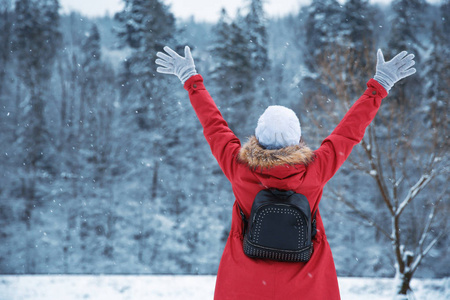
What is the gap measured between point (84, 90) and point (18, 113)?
2.91 metres

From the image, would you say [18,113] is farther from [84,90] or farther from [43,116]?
[84,90]

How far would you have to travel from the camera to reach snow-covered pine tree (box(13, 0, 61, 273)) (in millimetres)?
13883

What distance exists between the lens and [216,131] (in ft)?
4.72

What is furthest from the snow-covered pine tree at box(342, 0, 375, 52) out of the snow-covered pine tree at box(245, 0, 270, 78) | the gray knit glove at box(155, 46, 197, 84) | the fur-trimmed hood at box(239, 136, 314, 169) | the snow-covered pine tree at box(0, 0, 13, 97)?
the snow-covered pine tree at box(0, 0, 13, 97)

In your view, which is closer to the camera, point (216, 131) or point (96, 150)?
point (216, 131)

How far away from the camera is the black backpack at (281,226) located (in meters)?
1.21

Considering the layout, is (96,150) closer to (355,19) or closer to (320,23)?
(320,23)

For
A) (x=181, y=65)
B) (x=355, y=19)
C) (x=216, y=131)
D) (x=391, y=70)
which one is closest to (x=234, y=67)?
(x=355, y=19)

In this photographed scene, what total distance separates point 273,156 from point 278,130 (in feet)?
0.50

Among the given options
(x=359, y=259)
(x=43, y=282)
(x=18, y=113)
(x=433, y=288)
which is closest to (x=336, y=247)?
(x=359, y=259)

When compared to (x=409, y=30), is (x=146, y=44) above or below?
below

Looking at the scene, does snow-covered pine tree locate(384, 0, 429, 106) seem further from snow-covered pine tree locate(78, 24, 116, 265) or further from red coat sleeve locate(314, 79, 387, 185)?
snow-covered pine tree locate(78, 24, 116, 265)

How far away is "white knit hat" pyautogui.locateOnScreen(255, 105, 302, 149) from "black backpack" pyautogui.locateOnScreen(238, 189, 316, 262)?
22 centimetres

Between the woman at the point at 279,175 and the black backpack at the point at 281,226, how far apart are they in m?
0.04
